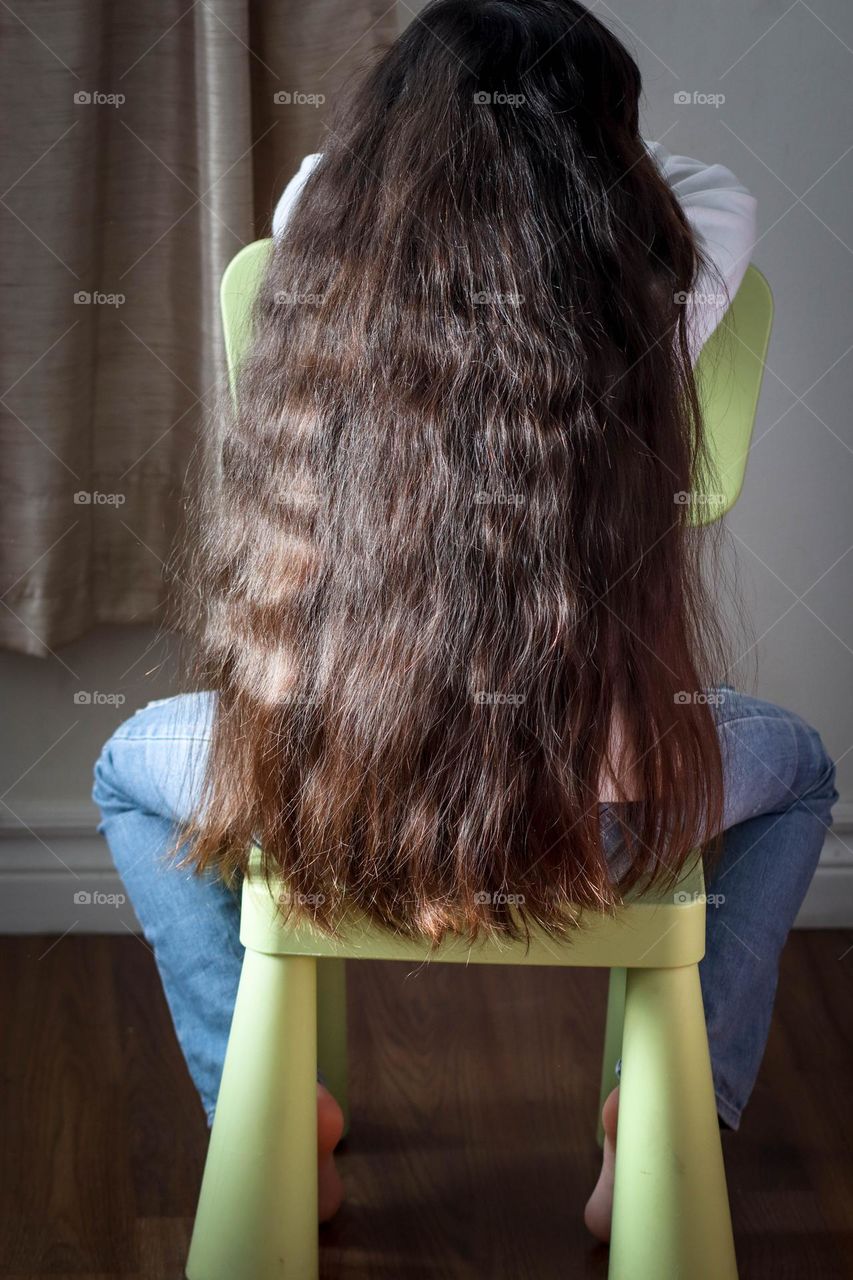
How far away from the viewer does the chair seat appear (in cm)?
93

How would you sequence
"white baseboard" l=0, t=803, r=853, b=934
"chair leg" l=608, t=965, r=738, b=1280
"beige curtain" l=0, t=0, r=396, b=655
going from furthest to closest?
"white baseboard" l=0, t=803, r=853, b=934 → "beige curtain" l=0, t=0, r=396, b=655 → "chair leg" l=608, t=965, r=738, b=1280

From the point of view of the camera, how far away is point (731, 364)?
4.11ft

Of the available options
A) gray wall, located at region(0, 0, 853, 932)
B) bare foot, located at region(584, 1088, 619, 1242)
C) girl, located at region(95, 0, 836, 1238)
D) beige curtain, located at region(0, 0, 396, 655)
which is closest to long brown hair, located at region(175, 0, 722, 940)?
girl, located at region(95, 0, 836, 1238)

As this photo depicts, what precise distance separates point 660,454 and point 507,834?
0.97ft

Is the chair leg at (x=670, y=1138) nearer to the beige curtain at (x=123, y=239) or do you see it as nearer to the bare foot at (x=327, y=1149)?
the bare foot at (x=327, y=1149)

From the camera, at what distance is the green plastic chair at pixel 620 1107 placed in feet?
3.09

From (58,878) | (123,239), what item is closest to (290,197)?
(123,239)

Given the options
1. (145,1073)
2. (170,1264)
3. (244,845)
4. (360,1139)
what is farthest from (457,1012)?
(244,845)

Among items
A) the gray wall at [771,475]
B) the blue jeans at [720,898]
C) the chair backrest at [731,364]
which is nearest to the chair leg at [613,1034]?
the blue jeans at [720,898]

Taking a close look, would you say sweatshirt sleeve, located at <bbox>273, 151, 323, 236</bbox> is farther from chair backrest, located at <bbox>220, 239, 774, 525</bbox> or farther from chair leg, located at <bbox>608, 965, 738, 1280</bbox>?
chair leg, located at <bbox>608, 965, 738, 1280</bbox>

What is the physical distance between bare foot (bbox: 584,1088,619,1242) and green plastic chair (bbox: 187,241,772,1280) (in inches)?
3.4

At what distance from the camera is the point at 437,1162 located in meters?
1.31

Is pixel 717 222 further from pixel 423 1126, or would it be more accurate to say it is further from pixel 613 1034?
pixel 423 1126

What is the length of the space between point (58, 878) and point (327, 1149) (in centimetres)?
78
